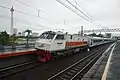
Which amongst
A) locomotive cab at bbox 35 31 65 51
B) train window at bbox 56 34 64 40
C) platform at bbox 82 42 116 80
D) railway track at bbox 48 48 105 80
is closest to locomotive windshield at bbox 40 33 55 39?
locomotive cab at bbox 35 31 65 51

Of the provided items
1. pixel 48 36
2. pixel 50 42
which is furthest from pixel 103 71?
pixel 48 36

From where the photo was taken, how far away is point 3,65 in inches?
536

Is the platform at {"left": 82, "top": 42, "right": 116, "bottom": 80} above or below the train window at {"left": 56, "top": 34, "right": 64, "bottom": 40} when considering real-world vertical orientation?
below

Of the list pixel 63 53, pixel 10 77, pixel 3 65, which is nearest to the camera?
pixel 10 77

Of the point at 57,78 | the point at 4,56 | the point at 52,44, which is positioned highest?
the point at 52,44

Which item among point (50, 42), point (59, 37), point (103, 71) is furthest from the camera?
point (59, 37)

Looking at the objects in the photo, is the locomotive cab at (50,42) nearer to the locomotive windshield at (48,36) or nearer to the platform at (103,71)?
the locomotive windshield at (48,36)

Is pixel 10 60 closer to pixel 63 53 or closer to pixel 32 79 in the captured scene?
pixel 32 79

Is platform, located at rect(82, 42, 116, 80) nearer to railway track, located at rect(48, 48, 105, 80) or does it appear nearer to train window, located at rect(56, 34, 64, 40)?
railway track, located at rect(48, 48, 105, 80)

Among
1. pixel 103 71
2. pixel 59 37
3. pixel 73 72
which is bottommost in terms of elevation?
pixel 73 72

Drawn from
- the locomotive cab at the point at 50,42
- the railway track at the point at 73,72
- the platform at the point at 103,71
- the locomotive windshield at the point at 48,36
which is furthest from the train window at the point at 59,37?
the platform at the point at 103,71

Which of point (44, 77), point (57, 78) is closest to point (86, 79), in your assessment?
point (57, 78)

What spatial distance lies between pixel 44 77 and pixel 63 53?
924 cm

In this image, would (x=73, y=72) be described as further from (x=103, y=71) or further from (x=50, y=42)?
(x=50, y=42)
